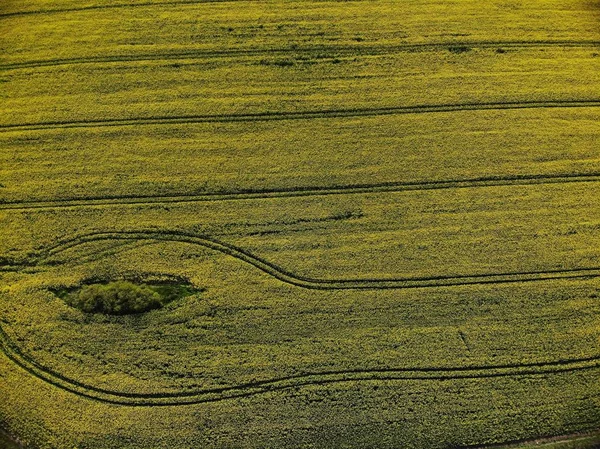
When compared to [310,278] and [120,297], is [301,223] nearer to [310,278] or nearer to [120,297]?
[310,278]

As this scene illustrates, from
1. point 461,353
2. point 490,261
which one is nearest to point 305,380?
point 461,353

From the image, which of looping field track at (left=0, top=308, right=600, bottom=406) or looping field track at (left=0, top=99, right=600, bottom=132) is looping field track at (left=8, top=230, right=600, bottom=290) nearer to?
looping field track at (left=0, top=308, right=600, bottom=406)

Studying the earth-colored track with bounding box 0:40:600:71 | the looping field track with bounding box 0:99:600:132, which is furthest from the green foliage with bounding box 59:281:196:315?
the earth-colored track with bounding box 0:40:600:71

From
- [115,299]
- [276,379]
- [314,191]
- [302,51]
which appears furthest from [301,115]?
[276,379]

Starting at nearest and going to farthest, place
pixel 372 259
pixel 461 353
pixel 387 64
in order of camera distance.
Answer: pixel 461 353 → pixel 372 259 → pixel 387 64

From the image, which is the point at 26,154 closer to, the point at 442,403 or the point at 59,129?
the point at 59,129

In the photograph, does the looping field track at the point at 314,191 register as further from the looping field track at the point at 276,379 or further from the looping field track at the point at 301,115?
the looping field track at the point at 276,379

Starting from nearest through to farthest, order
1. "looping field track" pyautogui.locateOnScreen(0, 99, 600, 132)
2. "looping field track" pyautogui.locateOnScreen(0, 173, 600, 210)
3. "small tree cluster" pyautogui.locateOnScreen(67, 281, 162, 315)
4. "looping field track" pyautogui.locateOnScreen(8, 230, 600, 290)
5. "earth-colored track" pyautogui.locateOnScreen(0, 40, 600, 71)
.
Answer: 1. "small tree cluster" pyautogui.locateOnScreen(67, 281, 162, 315)
2. "looping field track" pyautogui.locateOnScreen(8, 230, 600, 290)
3. "looping field track" pyautogui.locateOnScreen(0, 173, 600, 210)
4. "looping field track" pyautogui.locateOnScreen(0, 99, 600, 132)
5. "earth-colored track" pyautogui.locateOnScreen(0, 40, 600, 71)
